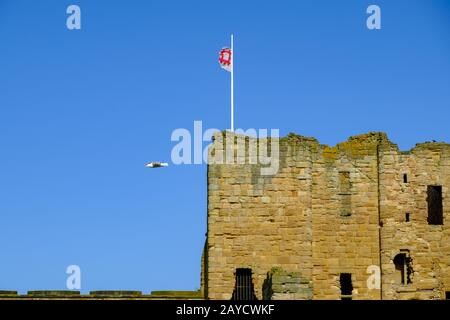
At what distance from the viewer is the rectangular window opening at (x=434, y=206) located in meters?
55.2

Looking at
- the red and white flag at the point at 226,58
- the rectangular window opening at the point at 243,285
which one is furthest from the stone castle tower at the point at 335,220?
the red and white flag at the point at 226,58

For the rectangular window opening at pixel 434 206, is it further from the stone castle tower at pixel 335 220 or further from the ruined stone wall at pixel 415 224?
the ruined stone wall at pixel 415 224

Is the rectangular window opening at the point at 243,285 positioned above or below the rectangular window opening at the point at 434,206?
below

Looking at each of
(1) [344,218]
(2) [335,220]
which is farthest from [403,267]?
(2) [335,220]

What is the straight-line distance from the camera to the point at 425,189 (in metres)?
54.8

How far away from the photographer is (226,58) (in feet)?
187

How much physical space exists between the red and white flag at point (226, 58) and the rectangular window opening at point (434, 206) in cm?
1005

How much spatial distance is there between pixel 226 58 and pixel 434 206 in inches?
428

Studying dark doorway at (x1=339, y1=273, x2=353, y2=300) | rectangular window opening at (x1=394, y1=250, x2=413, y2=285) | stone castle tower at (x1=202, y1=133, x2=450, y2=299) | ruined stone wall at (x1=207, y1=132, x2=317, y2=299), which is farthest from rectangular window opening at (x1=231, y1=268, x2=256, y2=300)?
rectangular window opening at (x1=394, y1=250, x2=413, y2=285)
